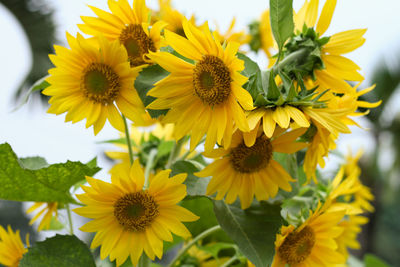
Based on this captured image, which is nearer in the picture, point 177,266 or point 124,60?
point 124,60

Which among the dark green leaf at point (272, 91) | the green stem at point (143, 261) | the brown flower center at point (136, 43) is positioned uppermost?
the brown flower center at point (136, 43)

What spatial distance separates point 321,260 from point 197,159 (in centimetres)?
18

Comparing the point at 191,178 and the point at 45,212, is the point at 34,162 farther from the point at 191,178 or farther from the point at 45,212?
the point at 191,178

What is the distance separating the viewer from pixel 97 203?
14.7 inches

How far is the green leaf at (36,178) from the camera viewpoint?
0.43 meters

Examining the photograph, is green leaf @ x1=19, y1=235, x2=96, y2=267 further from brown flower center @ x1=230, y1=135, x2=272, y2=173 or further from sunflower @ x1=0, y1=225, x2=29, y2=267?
brown flower center @ x1=230, y1=135, x2=272, y2=173

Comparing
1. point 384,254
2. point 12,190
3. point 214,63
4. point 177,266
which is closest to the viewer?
point 214,63

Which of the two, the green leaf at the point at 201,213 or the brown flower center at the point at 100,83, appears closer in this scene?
the brown flower center at the point at 100,83

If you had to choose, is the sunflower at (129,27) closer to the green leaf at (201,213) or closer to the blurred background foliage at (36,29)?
the green leaf at (201,213)

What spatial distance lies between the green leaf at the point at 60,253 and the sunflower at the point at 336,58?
31cm

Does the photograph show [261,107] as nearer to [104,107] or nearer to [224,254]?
[104,107]

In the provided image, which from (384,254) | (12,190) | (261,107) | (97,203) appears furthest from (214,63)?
(384,254)

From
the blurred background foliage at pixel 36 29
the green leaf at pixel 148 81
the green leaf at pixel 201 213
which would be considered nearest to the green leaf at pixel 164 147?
the green leaf at pixel 201 213

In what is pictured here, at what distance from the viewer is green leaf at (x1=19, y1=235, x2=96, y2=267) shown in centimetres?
45
